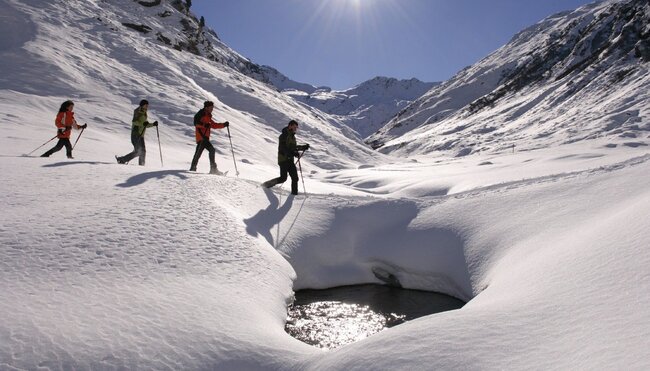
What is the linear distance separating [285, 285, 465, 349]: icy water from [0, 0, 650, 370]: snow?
1.25ft

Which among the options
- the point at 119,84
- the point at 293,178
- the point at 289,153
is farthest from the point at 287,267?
the point at 119,84

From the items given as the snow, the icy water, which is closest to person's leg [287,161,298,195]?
the snow

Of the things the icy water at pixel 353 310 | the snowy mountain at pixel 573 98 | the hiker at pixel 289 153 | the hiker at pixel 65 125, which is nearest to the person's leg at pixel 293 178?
the hiker at pixel 289 153

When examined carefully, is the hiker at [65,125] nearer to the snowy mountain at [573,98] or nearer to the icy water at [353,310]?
the icy water at [353,310]

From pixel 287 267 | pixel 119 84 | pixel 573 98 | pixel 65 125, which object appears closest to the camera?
pixel 287 267

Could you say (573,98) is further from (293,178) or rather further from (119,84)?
(293,178)

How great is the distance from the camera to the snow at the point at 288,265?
3.72 m

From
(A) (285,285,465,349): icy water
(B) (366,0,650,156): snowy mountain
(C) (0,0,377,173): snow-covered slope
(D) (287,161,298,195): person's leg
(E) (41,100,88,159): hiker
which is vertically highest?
(B) (366,0,650,156): snowy mountain

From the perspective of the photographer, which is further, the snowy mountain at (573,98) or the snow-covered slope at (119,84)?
the snowy mountain at (573,98)

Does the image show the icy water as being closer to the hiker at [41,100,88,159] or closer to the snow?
the snow

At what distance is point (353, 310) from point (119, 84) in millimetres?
27656

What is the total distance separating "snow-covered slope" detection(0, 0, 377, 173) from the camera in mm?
22344

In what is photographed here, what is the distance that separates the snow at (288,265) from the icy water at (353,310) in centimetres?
38

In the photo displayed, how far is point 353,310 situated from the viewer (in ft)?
25.7
